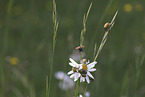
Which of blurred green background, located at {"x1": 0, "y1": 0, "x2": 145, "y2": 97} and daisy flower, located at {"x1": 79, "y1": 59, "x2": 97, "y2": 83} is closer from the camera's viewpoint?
daisy flower, located at {"x1": 79, "y1": 59, "x2": 97, "y2": 83}

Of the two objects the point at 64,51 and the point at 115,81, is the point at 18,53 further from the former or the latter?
the point at 115,81

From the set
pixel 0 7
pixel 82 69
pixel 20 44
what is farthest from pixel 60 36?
pixel 82 69

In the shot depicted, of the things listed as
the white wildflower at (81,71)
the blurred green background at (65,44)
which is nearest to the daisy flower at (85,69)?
the white wildflower at (81,71)

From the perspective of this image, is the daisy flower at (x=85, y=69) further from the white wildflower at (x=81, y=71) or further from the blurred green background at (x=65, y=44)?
the blurred green background at (x=65, y=44)

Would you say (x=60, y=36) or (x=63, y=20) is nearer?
(x=60, y=36)

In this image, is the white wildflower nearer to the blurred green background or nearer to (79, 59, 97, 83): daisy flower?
(79, 59, 97, 83): daisy flower

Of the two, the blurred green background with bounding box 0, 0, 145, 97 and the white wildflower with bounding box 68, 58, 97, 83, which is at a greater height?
the blurred green background with bounding box 0, 0, 145, 97

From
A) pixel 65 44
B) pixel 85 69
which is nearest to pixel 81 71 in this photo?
pixel 85 69

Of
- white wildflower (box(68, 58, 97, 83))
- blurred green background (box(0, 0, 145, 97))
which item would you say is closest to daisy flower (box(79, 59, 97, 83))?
white wildflower (box(68, 58, 97, 83))

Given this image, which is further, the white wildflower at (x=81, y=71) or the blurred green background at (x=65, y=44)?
the blurred green background at (x=65, y=44)
